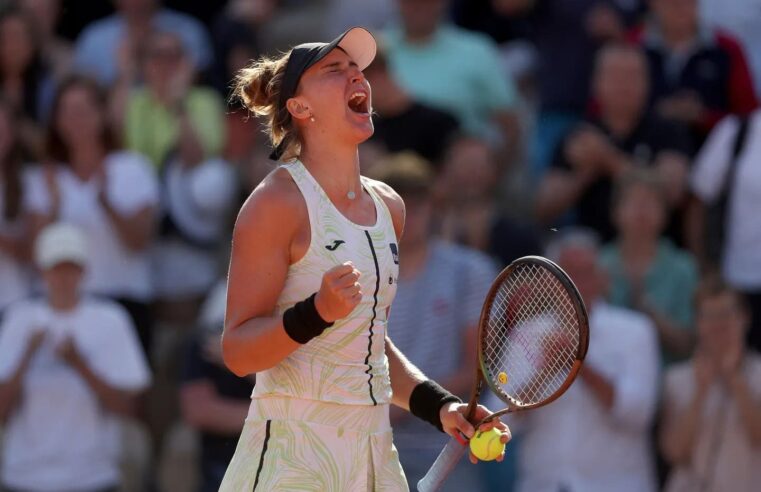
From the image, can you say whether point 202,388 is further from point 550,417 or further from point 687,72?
point 687,72

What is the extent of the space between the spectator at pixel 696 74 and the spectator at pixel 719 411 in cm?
142

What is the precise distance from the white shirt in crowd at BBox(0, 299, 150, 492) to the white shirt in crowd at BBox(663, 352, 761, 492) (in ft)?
9.59

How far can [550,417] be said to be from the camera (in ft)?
23.0

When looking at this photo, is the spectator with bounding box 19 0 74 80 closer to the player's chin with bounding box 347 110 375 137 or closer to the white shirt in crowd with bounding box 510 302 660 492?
the white shirt in crowd with bounding box 510 302 660 492

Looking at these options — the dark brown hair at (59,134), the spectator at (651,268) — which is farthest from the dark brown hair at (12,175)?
the spectator at (651,268)

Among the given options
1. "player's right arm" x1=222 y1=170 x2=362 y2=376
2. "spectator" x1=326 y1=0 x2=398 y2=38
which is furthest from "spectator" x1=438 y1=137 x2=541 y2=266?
"player's right arm" x1=222 y1=170 x2=362 y2=376

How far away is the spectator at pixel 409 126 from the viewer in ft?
26.9

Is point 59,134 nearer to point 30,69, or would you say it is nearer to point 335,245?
point 30,69

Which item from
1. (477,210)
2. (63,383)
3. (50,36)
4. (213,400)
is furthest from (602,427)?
(50,36)

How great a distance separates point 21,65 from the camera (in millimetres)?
8797

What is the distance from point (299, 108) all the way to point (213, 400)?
3.60m

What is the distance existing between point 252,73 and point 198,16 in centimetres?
572

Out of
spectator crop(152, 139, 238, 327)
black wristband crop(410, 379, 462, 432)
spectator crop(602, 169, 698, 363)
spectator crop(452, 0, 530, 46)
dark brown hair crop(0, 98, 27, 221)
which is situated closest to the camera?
black wristband crop(410, 379, 462, 432)

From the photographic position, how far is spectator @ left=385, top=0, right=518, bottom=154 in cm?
854
